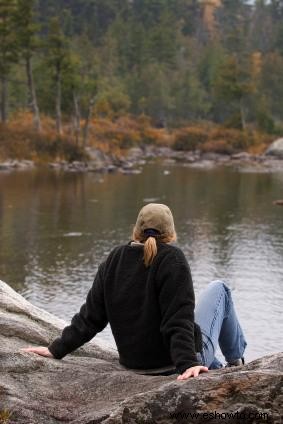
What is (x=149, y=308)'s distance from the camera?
6664 millimetres

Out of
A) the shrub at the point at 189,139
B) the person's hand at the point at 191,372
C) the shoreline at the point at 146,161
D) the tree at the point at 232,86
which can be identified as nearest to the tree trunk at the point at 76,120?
the shoreline at the point at 146,161

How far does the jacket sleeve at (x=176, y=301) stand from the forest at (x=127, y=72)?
6984cm

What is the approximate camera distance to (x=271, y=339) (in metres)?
17.6

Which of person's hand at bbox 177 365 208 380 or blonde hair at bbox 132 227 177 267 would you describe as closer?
person's hand at bbox 177 365 208 380

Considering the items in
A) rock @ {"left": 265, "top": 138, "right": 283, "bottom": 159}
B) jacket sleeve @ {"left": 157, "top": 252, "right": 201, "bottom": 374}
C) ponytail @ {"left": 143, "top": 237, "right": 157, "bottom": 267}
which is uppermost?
ponytail @ {"left": 143, "top": 237, "right": 157, "bottom": 267}

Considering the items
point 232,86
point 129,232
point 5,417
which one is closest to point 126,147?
point 232,86

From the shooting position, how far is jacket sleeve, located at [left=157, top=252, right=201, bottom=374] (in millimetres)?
6395

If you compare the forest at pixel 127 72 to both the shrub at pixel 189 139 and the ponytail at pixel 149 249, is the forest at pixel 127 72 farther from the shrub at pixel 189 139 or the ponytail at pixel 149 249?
the ponytail at pixel 149 249

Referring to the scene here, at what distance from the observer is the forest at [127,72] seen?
8031 centimetres

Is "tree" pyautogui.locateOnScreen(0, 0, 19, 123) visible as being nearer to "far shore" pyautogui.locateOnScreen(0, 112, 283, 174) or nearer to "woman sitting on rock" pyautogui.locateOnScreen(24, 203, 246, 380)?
"far shore" pyautogui.locateOnScreen(0, 112, 283, 174)

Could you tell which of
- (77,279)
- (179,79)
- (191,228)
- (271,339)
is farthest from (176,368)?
(179,79)

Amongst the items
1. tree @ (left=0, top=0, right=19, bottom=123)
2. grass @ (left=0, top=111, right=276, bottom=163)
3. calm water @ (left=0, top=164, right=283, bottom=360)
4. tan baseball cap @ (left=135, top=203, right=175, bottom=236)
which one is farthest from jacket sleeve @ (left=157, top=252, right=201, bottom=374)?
tree @ (left=0, top=0, right=19, bottom=123)

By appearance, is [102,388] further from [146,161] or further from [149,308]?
[146,161]

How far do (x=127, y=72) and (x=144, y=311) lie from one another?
13724cm
